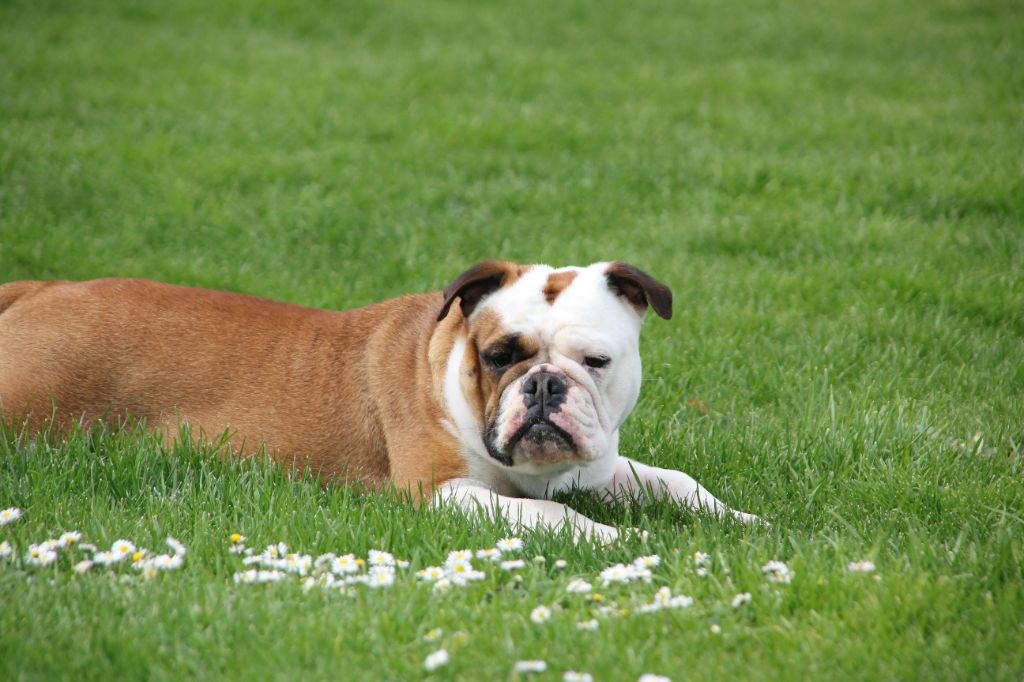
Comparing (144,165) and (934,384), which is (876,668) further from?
(144,165)

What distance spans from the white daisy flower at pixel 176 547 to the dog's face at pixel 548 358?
131cm

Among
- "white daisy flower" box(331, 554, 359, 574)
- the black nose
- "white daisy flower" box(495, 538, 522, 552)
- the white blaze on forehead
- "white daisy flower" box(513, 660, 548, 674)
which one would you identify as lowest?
"white daisy flower" box(495, 538, 522, 552)

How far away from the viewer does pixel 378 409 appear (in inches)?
213

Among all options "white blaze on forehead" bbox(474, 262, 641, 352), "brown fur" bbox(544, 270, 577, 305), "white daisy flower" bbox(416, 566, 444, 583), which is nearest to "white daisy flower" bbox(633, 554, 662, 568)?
"white daisy flower" bbox(416, 566, 444, 583)

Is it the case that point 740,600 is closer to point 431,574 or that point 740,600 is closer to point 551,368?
point 431,574

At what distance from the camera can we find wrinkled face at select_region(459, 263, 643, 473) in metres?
4.67

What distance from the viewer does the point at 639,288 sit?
17.0 ft

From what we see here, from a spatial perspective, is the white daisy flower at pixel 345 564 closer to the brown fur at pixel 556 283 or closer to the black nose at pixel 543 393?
the black nose at pixel 543 393

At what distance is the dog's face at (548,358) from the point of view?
4.68 m

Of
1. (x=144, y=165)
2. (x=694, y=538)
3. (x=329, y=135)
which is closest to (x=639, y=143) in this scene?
(x=329, y=135)

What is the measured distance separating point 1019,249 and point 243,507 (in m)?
6.21

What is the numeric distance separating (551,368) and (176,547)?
1618 mm

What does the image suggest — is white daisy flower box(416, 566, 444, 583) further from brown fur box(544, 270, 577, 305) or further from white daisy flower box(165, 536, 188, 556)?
brown fur box(544, 270, 577, 305)

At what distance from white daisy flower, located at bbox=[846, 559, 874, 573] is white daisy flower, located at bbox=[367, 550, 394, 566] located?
1640mm
